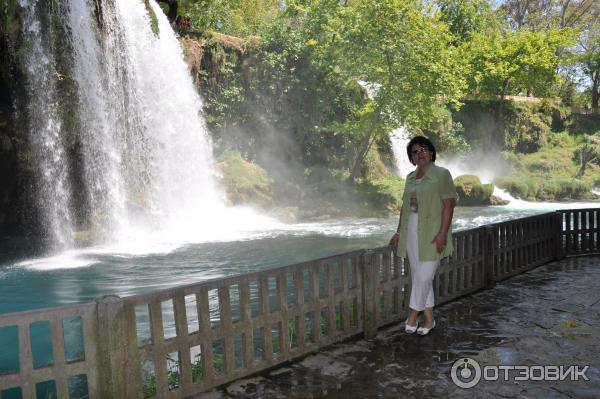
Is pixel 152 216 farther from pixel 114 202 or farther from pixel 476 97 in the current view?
pixel 476 97

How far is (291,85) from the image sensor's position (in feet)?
94.8

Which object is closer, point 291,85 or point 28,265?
point 28,265

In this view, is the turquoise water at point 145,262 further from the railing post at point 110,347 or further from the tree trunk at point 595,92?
the tree trunk at point 595,92

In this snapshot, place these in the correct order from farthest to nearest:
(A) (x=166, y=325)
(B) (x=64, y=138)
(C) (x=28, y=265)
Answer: (B) (x=64, y=138) → (C) (x=28, y=265) → (A) (x=166, y=325)

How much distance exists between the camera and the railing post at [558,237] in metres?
9.30

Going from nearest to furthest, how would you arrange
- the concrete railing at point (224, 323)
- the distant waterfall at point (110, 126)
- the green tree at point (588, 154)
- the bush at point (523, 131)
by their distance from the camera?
1. the concrete railing at point (224, 323)
2. the distant waterfall at point (110, 126)
3. the green tree at point (588, 154)
4. the bush at point (523, 131)

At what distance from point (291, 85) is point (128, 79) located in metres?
11.1

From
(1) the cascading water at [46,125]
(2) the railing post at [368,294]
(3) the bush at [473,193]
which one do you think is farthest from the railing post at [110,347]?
(3) the bush at [473,193]

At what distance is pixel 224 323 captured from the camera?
14.5 ft

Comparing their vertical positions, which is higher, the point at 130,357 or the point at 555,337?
the point at 130,357

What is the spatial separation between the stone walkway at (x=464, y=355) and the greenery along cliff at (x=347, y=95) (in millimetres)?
18338

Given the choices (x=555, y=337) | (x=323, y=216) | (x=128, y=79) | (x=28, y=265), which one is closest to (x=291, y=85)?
(x=323, y=216)
